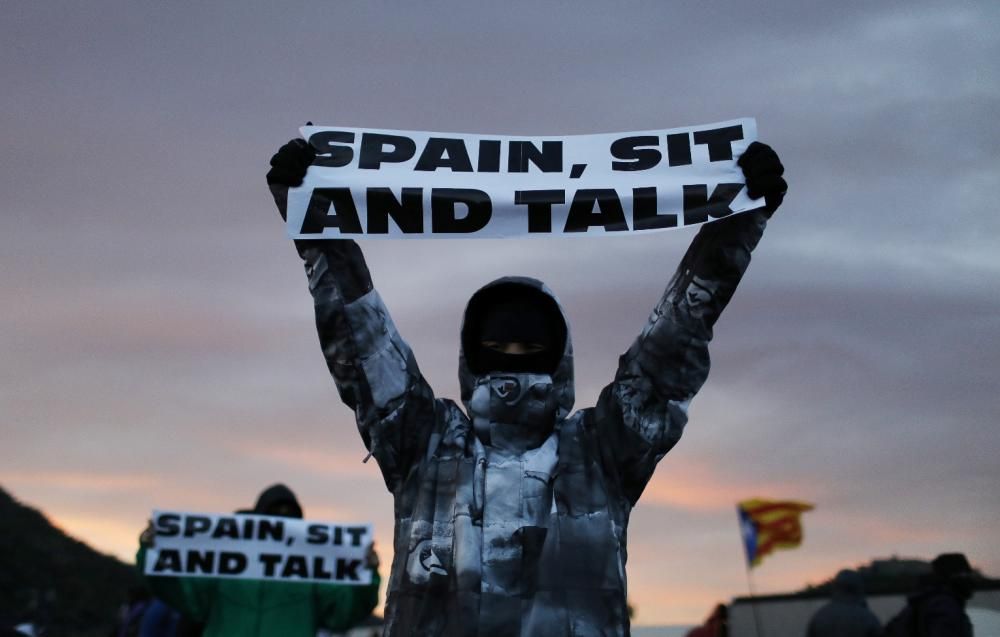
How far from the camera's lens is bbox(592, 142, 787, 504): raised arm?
4.96 metres

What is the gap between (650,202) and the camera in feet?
17.8

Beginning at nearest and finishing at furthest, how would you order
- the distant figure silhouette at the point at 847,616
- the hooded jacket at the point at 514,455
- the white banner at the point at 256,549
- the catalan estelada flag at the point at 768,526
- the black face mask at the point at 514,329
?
the hooded jacket at the point at 514,455, the black face mask at the point at 514,329, the white banner at the point at 256,549, the distant figure silhouette at the point at 847,616, the catalan estelada flag at the point at 768,526

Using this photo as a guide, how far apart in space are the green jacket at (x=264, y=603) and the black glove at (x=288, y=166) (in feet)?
12.0

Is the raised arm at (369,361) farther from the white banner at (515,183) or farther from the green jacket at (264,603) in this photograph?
the green jacket at (264,603)

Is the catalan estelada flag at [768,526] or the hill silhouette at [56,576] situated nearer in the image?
the catalan estelada flag at [768,526]

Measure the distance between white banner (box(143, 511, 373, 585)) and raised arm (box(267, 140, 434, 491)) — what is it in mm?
3260

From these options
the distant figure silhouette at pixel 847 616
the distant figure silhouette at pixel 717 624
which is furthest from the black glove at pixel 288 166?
the distant figure silhouette at pixel 717 624

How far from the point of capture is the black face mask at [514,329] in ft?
16.6

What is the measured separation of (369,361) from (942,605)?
4.79m

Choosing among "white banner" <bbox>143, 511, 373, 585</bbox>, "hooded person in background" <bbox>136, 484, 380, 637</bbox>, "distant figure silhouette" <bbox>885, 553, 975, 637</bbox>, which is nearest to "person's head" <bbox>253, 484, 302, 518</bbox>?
"white banner" <bbox>143, 511, 373, 585</bbox>

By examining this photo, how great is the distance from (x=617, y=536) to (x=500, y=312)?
39.9 inches

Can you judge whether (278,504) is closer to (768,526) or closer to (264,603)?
(264,603)

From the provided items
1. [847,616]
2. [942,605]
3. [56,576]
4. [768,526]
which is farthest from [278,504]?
[56,576]

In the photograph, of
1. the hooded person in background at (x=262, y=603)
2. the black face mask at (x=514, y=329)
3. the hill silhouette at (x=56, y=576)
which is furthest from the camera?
the hill silhouette at (x=56, y=576)
